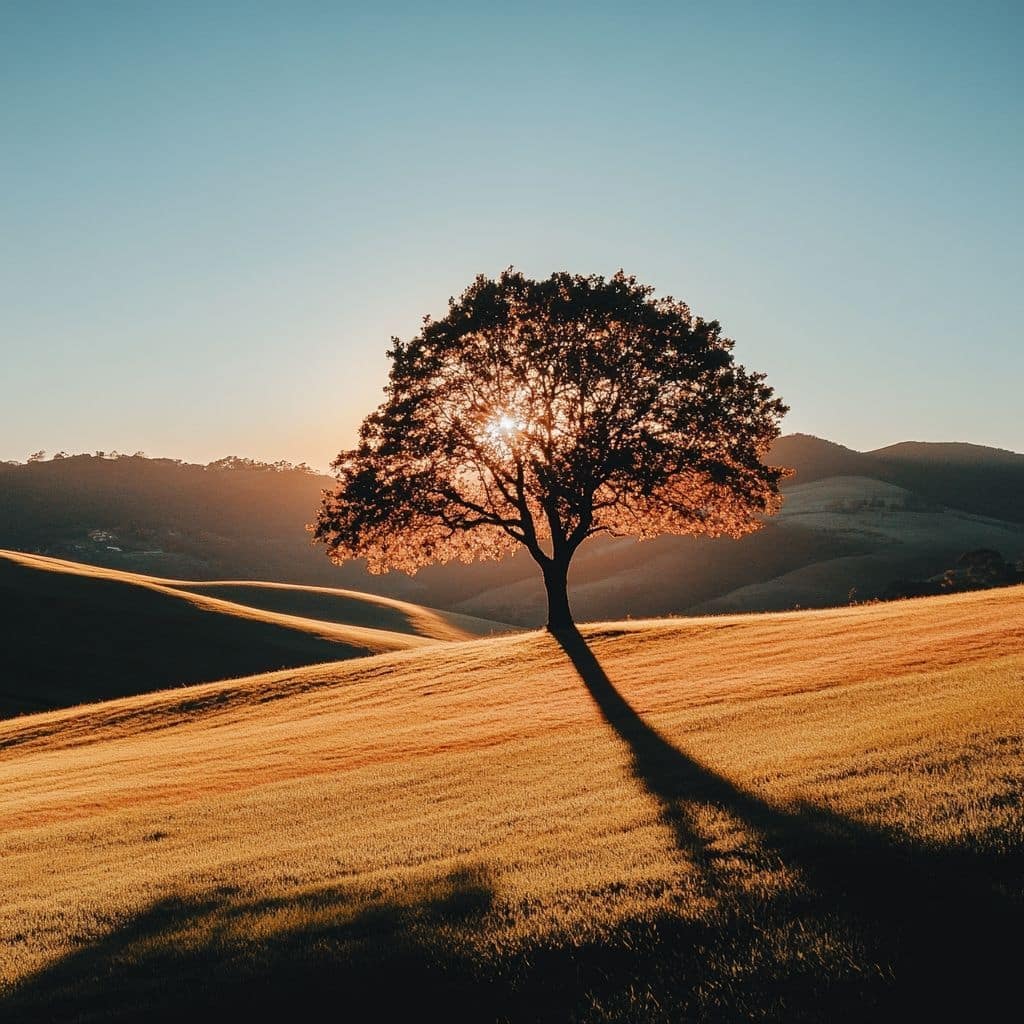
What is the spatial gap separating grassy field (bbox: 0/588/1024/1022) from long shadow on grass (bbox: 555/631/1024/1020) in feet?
0.09

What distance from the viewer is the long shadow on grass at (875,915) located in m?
6.62

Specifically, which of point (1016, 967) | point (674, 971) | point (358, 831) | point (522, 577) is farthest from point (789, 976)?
point (522, 577)

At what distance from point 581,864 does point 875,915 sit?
369cm

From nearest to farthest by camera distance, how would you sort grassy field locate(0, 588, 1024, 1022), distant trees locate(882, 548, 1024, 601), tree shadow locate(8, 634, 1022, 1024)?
1. tree shadow locate(8, 634, 1022, 1024)
2. grassy field locate(0, 588, 1024, 1022)
3. distant trees locate(882, 548, 1024, 601)

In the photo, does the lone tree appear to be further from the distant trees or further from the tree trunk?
the distant trees

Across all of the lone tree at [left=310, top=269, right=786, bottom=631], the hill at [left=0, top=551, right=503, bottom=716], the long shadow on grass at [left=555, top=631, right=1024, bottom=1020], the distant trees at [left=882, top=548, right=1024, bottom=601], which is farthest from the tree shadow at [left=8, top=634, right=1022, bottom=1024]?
the distant trees at [left=882, top=548, right=1024, bottom=601]

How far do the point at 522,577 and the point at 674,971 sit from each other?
186112mm

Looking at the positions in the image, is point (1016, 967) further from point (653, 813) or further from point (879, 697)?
point (879, 697)

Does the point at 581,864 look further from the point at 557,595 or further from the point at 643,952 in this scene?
the point at 557,595

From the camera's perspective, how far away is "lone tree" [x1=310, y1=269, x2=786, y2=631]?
3875cm

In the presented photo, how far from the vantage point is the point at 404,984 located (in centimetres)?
817

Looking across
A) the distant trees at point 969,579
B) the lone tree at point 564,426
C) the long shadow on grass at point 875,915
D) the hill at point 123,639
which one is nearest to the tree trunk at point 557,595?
the lone tree at point 564,426

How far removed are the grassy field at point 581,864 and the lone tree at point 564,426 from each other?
14.6m

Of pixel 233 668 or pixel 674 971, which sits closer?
Answer: pixel 674 971
